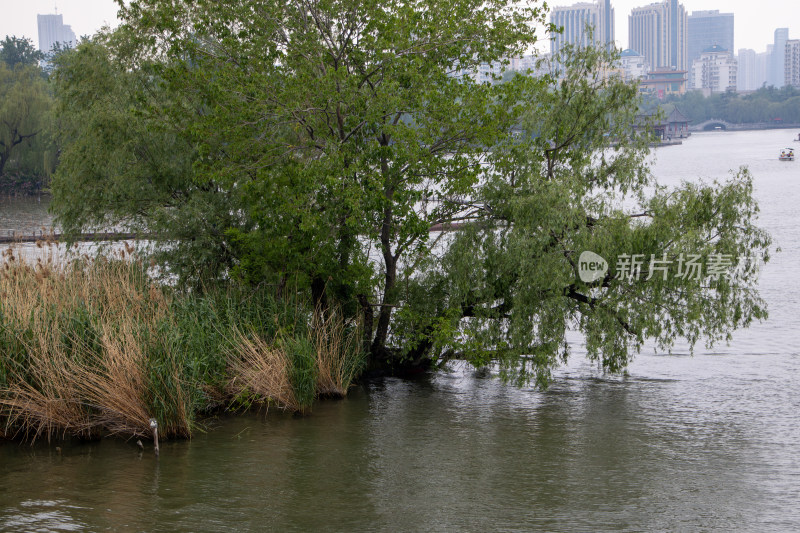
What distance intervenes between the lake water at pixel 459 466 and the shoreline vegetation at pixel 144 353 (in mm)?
457

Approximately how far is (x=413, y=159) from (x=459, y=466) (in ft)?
21.3

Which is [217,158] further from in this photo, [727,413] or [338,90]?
[727,413]

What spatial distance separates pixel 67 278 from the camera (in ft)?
62.1

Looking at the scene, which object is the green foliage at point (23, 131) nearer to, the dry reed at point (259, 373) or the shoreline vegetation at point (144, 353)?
the shoreline vegetation at point (144, 353)

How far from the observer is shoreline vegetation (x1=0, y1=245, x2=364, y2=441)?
14836mm

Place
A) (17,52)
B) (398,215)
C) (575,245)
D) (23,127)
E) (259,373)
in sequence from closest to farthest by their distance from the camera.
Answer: (259,373), (575,245), (398,215), (23,127), (17,52)

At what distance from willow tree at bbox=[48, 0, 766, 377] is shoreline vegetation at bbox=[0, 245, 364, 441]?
1.42 metres

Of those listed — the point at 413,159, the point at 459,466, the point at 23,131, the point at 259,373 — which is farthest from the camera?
the point at 23,131

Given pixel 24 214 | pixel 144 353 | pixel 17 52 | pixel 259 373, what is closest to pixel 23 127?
pixel 24 214

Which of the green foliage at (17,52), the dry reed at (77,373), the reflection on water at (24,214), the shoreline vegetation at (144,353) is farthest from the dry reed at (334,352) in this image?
the green foliage at (17,52)

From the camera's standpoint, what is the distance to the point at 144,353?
14961mm

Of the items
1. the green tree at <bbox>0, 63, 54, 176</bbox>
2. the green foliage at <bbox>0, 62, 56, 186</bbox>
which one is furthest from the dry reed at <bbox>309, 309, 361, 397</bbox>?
the green tree at <bbox>0, 63, 54, 176</bbox>

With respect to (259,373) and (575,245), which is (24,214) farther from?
(575,245)

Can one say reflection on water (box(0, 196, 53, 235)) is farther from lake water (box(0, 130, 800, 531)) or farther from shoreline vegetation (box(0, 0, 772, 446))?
lake water (box(0, 130, 800, 531))
